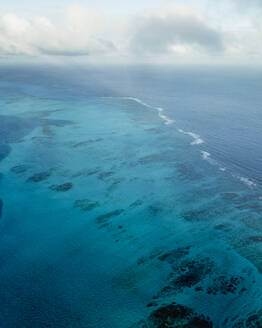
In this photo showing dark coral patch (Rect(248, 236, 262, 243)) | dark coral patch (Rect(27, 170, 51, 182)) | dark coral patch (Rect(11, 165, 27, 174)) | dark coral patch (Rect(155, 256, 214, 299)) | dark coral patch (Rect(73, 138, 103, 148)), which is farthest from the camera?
dark coral patch (Rect(73, 138, 103, 148))

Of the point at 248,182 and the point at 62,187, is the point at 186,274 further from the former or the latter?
the point at 62,187

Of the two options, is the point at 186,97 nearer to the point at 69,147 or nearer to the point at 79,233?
the point at 69,147

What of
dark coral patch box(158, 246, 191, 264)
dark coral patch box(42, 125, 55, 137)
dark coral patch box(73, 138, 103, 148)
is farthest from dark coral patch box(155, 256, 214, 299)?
dark coral patch box(42, 125, 55, 137)

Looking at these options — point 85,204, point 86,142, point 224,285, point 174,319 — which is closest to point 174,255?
point 224,285

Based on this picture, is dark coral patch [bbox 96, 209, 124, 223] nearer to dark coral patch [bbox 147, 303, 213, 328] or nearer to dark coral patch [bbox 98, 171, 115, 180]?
dark coral patch [bbox 98, 171, 115, 180]

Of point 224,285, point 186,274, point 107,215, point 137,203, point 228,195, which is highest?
point 228,195

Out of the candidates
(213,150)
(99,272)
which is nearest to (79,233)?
(99,272)

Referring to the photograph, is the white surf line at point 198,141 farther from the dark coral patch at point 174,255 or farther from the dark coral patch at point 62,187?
the dark coral patch at point 62,187
